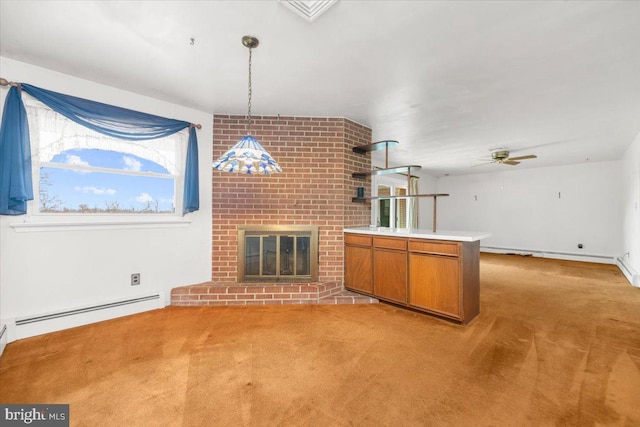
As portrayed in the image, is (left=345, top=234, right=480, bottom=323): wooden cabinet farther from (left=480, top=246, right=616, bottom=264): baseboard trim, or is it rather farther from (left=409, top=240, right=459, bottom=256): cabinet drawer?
(left=480, top=246, right=616, bottom=264): baseboard trim

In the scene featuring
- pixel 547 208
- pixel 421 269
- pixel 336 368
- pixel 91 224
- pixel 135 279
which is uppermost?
pixel 547 208

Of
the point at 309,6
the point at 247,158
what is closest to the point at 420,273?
the point at 247,158

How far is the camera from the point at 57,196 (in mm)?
2555

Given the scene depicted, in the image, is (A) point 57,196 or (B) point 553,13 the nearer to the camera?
(B) point 553,13

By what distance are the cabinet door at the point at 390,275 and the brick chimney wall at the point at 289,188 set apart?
51cm

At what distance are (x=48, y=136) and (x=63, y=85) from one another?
0.51 metres

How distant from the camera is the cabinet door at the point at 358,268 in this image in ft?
10.9

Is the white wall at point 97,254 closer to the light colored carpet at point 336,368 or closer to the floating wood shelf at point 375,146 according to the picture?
the light colored carpet at point 336,368

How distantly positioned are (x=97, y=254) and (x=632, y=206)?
26.4 feet

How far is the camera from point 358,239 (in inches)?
135

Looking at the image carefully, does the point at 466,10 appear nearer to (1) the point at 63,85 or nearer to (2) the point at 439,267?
(2) the point at 439,267

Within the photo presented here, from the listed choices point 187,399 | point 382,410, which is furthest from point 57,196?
point 382,410

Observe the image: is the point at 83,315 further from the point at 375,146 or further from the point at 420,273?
the point at 375,146

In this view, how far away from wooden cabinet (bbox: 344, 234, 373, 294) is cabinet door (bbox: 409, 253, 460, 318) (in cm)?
55
